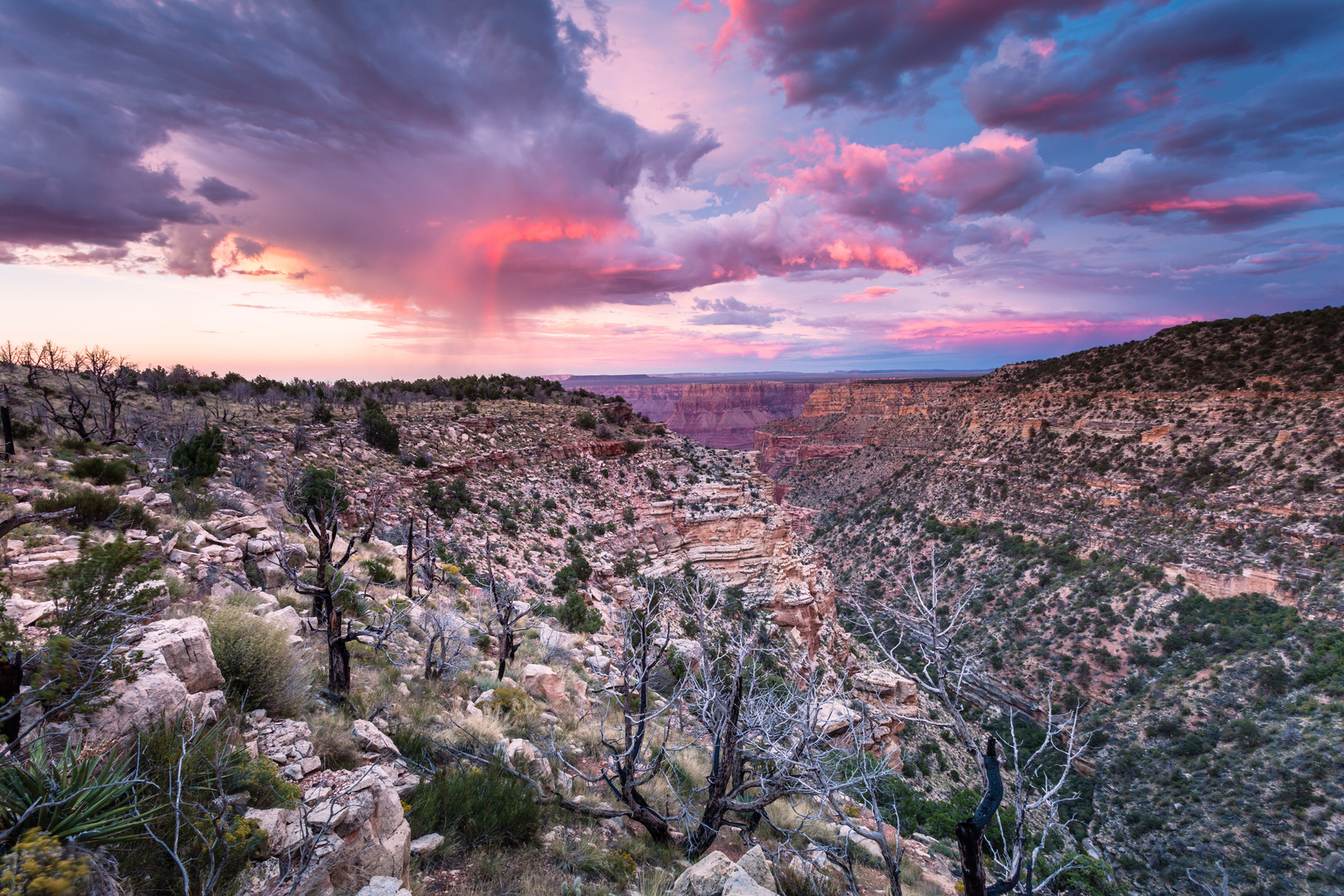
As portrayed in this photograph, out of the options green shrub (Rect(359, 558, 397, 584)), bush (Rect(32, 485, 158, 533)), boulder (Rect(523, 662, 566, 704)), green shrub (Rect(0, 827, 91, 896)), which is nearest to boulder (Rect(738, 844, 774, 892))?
green shrub (Rect(0, 827, 91, 896))

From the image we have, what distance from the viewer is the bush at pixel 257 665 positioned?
5.10 metres

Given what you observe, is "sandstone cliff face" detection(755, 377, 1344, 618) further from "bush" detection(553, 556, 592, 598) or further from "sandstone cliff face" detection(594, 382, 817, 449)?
"sandstone cliff face" detection(594, 382, 817, 449)

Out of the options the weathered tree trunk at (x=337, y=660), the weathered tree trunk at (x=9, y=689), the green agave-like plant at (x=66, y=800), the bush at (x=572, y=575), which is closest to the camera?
the green agave-like plant at (x=66, y=800)

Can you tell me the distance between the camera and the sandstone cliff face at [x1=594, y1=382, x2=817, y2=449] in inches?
5684

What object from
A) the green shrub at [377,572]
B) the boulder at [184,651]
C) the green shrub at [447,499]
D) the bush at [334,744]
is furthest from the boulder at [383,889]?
the green shrub at [447,499]

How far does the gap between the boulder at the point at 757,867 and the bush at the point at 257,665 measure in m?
4.88

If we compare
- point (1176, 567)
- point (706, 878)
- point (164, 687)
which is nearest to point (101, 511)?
point (164, 687)

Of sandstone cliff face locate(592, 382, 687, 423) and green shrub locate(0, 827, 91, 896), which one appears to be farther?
sandstone cliff face locate(592, 382, 687, 423)

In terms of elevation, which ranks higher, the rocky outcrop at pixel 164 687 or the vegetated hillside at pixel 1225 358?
the vegetated hillside at pixel 1225 358

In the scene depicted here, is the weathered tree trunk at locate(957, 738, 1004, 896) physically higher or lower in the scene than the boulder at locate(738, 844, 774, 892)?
higher

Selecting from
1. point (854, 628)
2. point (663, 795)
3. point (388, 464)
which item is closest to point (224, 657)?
point (663, 795)

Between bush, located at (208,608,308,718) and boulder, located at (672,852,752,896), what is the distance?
14.2 feet

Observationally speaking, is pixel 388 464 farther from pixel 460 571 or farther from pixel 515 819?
pixel 515 819

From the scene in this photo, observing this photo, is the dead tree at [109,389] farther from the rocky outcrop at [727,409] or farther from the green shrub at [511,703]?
the rocky outcrop at [727,409]
